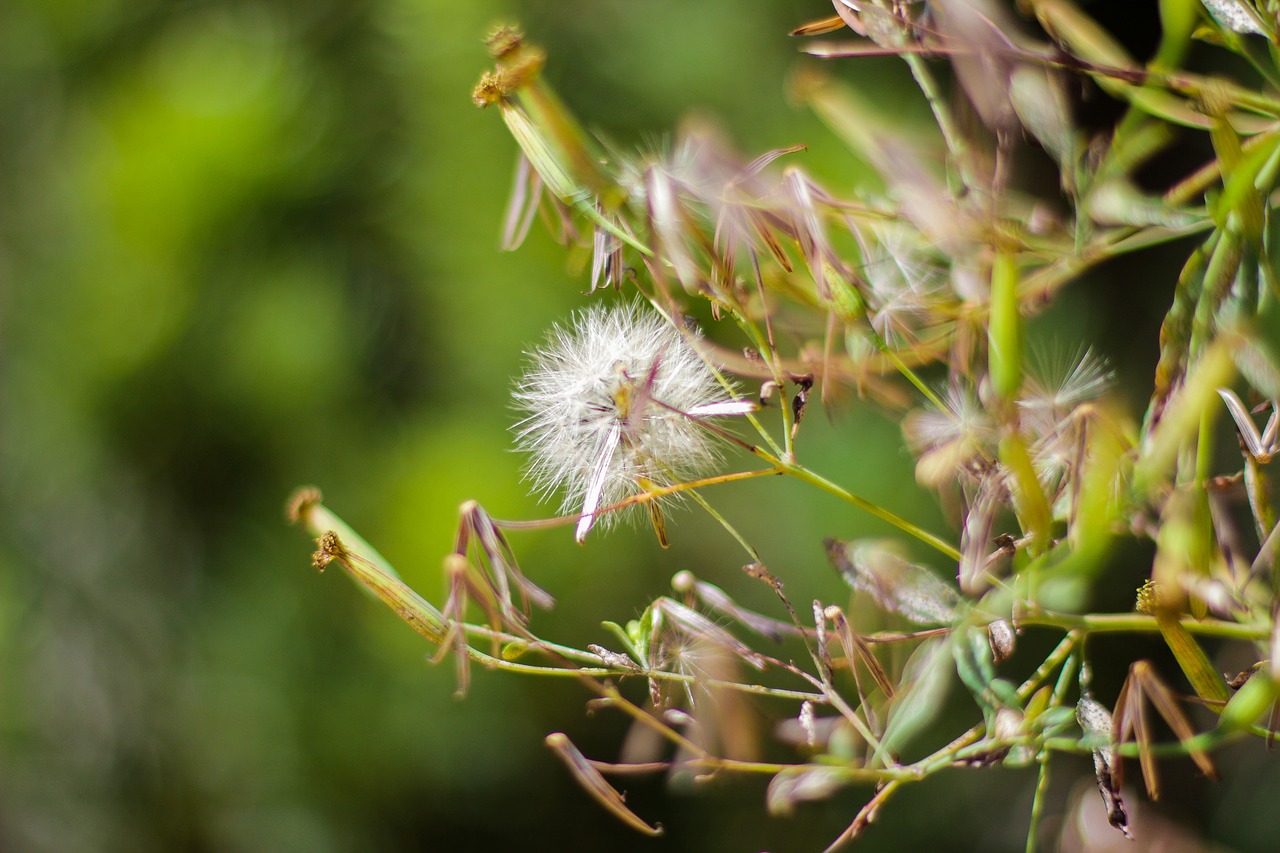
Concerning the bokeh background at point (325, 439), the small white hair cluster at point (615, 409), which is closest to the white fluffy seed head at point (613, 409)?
the small white hair cluster at point (615, 409)

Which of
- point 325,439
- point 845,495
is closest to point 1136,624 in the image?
point 845,495

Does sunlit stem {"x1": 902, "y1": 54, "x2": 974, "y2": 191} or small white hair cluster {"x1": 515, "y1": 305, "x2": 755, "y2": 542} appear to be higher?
sunlit stem {"x1": 902, "y1": 54, "x2": 974, "y2": 191}

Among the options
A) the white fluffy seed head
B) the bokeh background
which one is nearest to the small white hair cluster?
the white fluffy seed head

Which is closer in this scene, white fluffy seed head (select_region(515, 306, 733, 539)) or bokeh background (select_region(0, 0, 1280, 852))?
white fluffy seed head (select_region(515, 306, 733, 539))

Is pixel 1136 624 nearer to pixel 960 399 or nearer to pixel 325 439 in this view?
pixel 960 399

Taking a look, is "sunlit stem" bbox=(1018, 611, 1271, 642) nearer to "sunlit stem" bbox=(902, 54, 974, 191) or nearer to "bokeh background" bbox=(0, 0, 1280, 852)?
"sunlit stem" bbox=(902, 54, 974, 191)

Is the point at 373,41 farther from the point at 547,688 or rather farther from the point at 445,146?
the point at 547,688

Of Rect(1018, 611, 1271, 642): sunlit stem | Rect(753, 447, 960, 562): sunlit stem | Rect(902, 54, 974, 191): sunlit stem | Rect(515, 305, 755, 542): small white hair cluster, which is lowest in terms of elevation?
Rect(1018, 611, 1271, 642): sunlit stem
